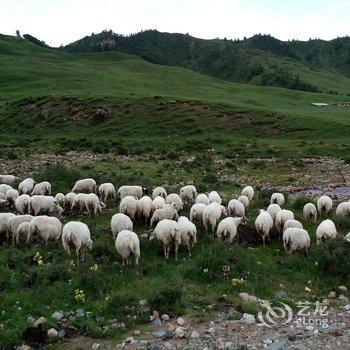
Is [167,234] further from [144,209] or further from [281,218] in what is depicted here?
[281,218]

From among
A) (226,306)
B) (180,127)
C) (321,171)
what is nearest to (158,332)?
(226,306)

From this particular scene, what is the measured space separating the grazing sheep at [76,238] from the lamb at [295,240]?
546 cm

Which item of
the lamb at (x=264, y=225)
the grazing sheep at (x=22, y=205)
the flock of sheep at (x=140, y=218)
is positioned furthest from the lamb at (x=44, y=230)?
the lamb at (x=264, y=225)

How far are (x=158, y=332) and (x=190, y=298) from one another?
4.93 ft

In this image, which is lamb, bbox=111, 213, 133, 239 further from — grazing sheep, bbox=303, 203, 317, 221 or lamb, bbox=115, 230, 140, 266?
grazing sheep, bbox=303, 203, 317, 221

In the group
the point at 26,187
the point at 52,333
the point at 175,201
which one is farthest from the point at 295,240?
the point at 26,187

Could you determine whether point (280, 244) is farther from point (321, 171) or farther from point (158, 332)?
point (321, 171)

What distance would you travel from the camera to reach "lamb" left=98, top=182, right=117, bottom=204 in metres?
19.9

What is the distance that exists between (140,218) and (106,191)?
359 cm

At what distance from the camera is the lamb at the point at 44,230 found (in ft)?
44.4

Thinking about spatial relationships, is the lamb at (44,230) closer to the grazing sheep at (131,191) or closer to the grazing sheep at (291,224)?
the grazing sheep at (131,191)

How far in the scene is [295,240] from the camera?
13.3 m

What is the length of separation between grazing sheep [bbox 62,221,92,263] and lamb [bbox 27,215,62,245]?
0.89 meters

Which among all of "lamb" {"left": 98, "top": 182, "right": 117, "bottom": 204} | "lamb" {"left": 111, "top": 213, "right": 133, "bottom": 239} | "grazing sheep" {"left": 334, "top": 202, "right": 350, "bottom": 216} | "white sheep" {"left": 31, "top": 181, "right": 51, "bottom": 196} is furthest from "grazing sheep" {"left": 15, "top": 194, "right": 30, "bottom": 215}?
"grazing sheep" {"left": 334, "top": 202, "right": 350, "bottom": 216}
